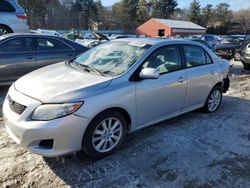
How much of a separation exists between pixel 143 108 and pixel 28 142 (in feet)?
5.30

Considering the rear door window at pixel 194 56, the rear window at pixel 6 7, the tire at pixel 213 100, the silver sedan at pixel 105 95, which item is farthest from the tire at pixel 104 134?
the rear window at pixel 6 7

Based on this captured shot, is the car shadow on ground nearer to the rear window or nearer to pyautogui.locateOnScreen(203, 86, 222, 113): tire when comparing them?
pyautogui.locateOnScreen(203, 86, 222, 113): tire

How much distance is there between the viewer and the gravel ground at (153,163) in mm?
3253

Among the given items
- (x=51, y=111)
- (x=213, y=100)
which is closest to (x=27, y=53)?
(x=51, y=111)

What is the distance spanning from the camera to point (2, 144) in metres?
4.02

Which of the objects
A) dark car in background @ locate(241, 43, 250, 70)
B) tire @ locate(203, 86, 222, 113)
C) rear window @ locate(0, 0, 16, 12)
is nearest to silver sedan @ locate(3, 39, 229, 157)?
tire @ locate(203, 86, 222, 113)

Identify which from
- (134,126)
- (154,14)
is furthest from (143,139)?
(154,14)

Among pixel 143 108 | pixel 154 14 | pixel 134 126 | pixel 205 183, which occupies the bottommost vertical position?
pixel 205 183

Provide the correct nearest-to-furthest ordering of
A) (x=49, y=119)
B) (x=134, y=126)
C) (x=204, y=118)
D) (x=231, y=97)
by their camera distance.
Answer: (x=49, y=119), (x=134, y=126), (x=204, y=118), (x=231, y=97)

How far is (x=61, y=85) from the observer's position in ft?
11.4

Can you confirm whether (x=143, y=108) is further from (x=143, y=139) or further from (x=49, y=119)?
(x=49, y=119)

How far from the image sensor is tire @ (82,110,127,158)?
3.43 m

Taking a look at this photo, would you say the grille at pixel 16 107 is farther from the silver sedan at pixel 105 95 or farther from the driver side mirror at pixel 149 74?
the driver side mirror at pixel 149 74

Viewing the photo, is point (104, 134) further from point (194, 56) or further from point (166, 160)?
point (194, 56)
